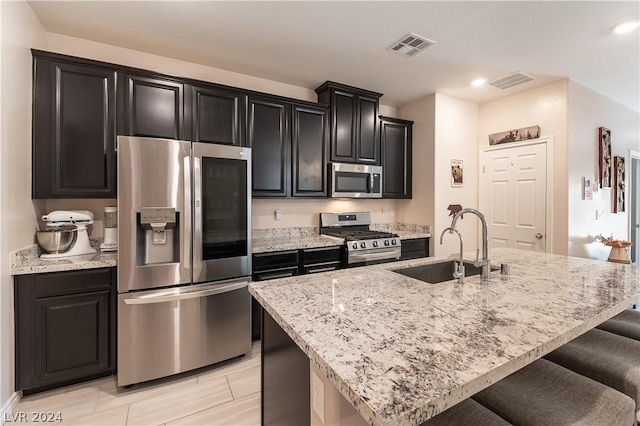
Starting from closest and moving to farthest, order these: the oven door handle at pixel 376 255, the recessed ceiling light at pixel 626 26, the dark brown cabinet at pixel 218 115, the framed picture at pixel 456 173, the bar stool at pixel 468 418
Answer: the bar stool at pixel 468 418
the recessed ceiling light at pixel 626 26
the dark brown cabinet at pixel 218 115
the oven door handle at pixel 376 255
the framed picture at pixel 456 173

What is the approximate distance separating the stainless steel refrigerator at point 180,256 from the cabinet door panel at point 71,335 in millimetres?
162

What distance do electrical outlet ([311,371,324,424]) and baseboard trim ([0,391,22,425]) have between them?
211 cm

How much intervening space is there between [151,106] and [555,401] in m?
3.10

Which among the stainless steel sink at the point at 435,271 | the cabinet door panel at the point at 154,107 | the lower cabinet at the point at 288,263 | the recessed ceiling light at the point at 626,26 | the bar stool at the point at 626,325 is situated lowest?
the bar stool at the point at 626,325

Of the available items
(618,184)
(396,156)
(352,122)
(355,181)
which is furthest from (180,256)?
(618,184)

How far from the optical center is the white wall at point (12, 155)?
1.80 m

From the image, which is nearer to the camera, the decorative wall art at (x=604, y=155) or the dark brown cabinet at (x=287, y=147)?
the dark brown cabinet at (x=287, y=147)

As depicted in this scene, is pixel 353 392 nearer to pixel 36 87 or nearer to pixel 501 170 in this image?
pixel 36 87

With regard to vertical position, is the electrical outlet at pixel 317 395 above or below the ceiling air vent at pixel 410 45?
below

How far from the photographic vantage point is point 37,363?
197cm

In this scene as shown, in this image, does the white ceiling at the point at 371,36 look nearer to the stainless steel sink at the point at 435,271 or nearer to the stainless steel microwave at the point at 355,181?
the stainless steel microwave at the point at 355,181

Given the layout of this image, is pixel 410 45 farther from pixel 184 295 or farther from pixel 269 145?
pixel 184 295

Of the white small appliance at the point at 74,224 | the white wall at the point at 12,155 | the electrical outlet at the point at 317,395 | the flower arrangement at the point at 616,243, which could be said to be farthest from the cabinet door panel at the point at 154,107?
the flower arrangement at the point at 616,243

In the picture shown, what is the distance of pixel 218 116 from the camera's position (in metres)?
2.77
